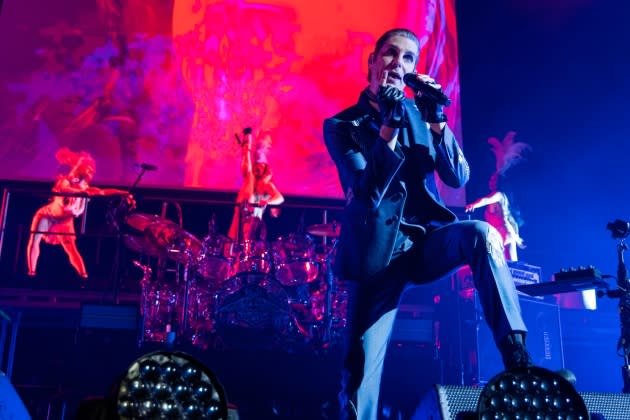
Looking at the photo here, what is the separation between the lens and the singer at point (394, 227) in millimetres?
2037

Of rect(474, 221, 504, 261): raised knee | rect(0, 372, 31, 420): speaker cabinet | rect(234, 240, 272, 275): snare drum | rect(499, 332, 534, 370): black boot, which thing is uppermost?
rect(234, 240, 272, 275): snare drum

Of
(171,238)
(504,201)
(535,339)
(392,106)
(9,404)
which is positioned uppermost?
(504,201)

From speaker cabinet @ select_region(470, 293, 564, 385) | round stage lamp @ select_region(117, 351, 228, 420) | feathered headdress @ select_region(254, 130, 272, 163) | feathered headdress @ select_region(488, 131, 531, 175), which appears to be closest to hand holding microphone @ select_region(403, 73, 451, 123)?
round stage lamp @ select_region(117, 351, 228, 420)

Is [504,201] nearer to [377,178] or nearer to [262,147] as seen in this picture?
[262,147]

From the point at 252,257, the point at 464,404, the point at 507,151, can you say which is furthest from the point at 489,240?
the point at 507,151

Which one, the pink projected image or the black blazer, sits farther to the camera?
the pink projected image

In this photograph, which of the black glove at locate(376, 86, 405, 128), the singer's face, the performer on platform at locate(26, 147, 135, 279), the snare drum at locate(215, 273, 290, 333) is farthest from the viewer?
the performer on platform at locate(26, 147, 135, 279)

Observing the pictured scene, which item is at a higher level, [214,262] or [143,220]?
[143,220]

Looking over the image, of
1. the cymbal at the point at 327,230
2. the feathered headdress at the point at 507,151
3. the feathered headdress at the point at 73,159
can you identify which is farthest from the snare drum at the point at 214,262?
the feathered headdress at the point at 507,151

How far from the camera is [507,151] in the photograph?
8.53 meters

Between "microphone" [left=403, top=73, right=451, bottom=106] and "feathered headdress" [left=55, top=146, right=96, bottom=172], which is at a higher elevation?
"feathered headdress" [left=55, top=146, right=96, bottom=172]

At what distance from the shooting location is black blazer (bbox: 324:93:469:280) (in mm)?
2137

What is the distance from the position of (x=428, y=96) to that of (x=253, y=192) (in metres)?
6.06

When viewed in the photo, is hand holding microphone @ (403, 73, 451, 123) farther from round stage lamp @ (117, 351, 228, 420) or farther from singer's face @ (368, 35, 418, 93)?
round stage lamp @ (117, 351, 228, 420)
